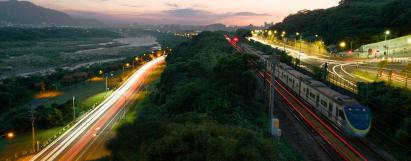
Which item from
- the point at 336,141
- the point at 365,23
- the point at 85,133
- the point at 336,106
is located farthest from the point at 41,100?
the point at 365,23

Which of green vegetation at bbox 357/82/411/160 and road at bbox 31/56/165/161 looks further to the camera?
road at bbox 31/56/165/161

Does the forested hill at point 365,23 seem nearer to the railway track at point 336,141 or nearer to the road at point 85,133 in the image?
the railway track at point 336,141

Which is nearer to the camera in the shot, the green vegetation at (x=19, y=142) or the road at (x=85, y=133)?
the road at (x=85, y=133)

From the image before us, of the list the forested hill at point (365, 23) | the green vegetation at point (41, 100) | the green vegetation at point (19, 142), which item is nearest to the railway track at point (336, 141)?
the green vegetation at point (19, 142)

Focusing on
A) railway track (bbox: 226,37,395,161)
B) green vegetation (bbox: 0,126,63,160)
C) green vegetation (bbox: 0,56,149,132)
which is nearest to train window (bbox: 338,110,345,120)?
railway track (bbox: 226,37,395,161)

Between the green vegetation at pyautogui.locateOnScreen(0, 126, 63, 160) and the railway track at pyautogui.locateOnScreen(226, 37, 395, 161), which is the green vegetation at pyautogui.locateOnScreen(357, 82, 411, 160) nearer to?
the railway track at pyautogui.locateOnScreen(226, 37, 395, 161)

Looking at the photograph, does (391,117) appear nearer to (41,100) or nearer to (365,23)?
(41,100)
